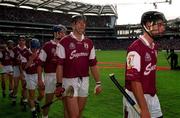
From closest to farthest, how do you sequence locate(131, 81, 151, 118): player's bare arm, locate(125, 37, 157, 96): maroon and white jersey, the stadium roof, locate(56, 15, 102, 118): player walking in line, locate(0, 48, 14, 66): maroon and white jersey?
locate(131, 81, 151, 118): player's bare arm
locate(125, 37, 157, 96): maroon and white jersey
locate(56, 15, 102, 118): player walking in line
locate(0, 48, 14, 66): maroon and white jersey
the stadium roof

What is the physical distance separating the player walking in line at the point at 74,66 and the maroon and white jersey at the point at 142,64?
1.95 m

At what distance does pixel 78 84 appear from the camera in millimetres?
7320

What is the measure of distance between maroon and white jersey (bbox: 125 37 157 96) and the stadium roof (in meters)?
74.4

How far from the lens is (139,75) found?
5039mm

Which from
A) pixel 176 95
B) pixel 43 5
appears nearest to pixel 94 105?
pixel 176 95

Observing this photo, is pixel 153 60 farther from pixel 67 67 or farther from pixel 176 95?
pixel 176 95

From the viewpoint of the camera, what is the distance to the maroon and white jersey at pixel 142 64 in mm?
5047

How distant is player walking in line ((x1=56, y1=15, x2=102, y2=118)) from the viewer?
7129 millimetres

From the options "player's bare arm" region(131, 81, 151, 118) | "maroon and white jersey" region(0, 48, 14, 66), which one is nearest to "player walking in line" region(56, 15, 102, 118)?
"player's bare arm" region(131, 81, 151, 118)

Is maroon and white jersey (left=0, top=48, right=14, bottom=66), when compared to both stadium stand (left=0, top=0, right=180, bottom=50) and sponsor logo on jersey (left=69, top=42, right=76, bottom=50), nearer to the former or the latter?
sponsor logo on jersey (left=69, top=42, right=76, bottom=50)

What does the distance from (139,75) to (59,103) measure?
936 cm

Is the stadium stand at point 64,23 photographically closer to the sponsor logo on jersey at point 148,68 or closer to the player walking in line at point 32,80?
the player walking in line at point 32,80

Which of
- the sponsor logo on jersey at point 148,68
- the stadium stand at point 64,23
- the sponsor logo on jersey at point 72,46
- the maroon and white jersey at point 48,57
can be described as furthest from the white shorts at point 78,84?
the stadium stand at point 64,23

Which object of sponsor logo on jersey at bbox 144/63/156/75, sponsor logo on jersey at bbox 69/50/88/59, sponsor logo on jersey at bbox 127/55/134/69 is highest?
sponsor logo on jersey at bbox 69/50/88/59
